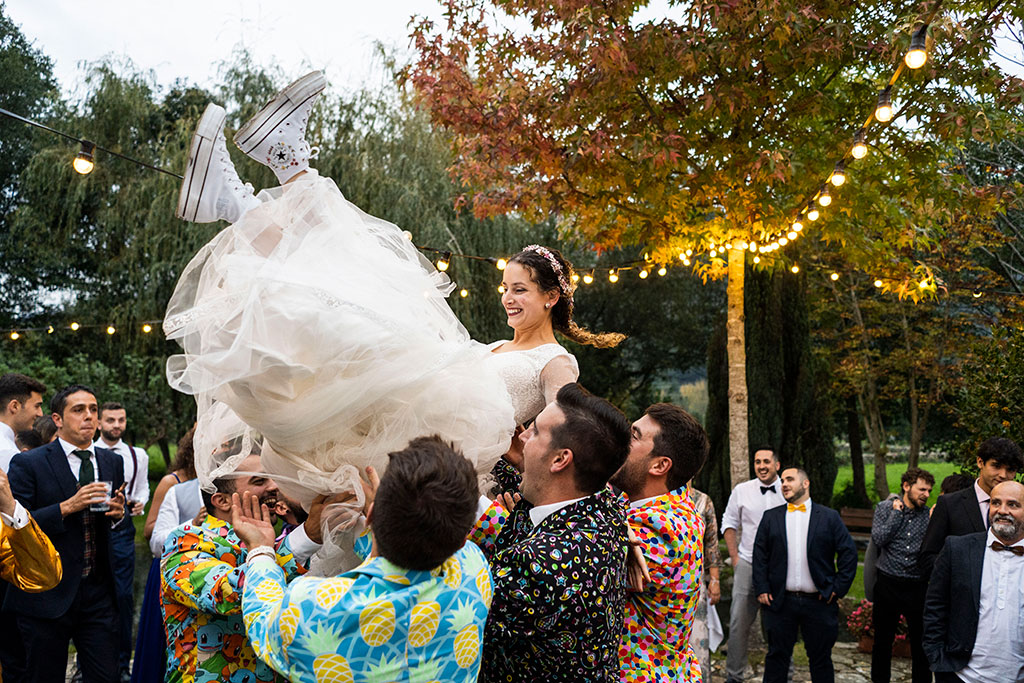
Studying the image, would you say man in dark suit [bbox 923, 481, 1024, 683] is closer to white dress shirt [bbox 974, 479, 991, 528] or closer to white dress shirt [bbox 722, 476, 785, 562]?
white dress shirt [bbox 974, 479, 991, 528]

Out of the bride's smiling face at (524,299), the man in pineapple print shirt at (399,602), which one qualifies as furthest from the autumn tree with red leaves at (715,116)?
the man in pineapple print shirt at (399,602)

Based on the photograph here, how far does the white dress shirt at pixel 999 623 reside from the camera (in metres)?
3.95

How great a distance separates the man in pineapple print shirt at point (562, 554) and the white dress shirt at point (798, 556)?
4169 millimetres

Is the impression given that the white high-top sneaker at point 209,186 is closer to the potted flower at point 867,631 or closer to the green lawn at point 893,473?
the potted flower at point 867,631

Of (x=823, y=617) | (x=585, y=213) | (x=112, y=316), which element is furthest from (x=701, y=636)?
(x=112, y=316)

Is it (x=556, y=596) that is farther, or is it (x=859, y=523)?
(x=859, y=523)

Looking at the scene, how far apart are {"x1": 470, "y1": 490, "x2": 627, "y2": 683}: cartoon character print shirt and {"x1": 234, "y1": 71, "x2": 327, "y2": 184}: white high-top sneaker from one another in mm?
1319

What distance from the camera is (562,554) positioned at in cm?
212

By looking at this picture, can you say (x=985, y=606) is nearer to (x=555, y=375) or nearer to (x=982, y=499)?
(x=982, y=499)

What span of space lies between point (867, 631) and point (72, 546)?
7.19m

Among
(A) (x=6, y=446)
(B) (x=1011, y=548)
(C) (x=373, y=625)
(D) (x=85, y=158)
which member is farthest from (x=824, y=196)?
(A) (x=6, y=446)

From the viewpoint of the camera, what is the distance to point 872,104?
710 cm

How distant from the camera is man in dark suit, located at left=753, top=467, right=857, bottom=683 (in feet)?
19.6

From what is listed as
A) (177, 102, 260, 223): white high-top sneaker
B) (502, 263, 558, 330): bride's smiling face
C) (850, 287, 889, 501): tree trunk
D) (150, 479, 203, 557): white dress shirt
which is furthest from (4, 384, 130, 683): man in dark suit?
(850, 287, 889, 501): tree trunk
